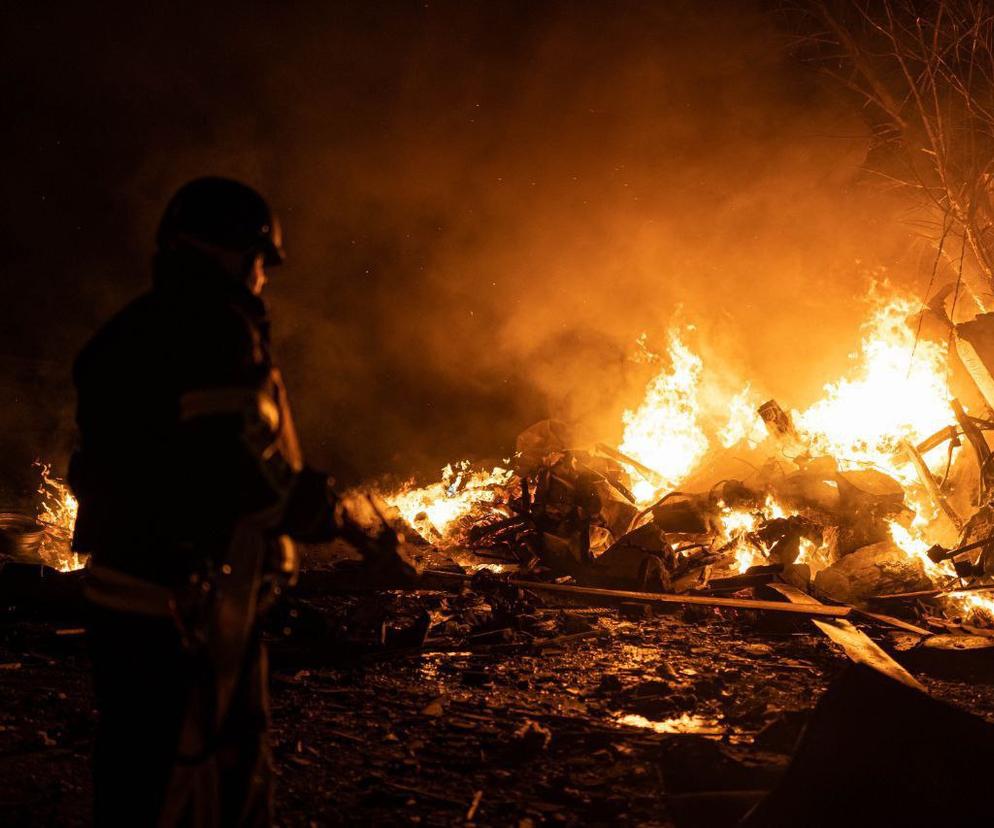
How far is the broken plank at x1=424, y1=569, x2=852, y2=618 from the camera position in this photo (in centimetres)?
608

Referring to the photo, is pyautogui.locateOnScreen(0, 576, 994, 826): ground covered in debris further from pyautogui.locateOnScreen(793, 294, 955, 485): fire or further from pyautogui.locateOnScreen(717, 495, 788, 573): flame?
pyautogui.locateOnScreen(793, 294, 955, 485): fire

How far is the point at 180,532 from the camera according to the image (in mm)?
1943

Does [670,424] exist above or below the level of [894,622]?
above

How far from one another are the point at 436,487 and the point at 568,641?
6502 mm

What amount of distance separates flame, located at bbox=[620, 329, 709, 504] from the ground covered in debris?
5.48 metres

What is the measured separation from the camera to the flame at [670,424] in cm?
1202

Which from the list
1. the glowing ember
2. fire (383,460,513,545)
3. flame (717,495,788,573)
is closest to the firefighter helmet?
the glowing ember

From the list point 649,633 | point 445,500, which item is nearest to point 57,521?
point 445,500

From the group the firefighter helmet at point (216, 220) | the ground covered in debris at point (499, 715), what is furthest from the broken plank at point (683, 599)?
the firefighter helmet at point (216, 220)

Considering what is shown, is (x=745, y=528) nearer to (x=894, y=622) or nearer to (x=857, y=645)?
(x=894, y=622)

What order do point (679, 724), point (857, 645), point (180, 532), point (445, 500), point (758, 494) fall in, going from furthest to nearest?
1. point (445, 500)
2. point (758, 494)
3. point (857, 645)
4. point (679, 724)
5. point (180, 532)

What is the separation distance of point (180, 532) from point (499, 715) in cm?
307

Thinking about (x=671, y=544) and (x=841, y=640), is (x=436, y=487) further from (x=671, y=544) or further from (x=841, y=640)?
(x=841, y=640)

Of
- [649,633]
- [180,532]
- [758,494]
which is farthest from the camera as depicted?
[758,494]
